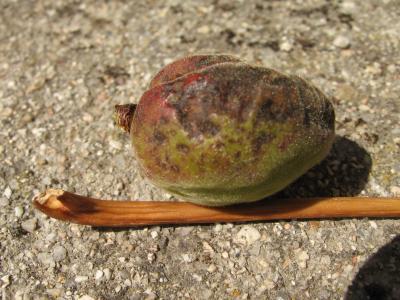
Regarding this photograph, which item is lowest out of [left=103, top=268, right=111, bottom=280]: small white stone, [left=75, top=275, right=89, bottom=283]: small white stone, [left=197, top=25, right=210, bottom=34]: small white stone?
[left=103, top=268, right=111, bottom=280]: small white stone

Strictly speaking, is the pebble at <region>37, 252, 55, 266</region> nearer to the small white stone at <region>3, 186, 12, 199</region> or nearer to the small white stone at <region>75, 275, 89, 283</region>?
the small white stone at <region>75, 275, 89, 283</region>

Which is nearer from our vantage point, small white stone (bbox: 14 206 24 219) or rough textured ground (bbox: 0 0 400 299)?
rough textured ground (bbox: 0 0 400 299)

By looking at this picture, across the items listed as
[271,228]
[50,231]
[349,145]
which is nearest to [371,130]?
[349,145]

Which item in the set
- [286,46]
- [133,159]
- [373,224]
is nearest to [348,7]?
[286,46]

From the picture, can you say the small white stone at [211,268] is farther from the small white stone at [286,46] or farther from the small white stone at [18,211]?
the small white stone at [286,46]

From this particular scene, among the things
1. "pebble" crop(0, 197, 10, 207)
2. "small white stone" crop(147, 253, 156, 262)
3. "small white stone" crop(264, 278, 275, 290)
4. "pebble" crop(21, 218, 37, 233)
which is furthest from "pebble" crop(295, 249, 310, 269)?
"pebble" crop(0, 197, 10, 207)

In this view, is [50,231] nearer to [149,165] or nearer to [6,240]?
[6,240]

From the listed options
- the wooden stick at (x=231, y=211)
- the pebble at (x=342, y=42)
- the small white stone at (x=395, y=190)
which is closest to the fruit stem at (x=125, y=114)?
the wooden stick at (x=231, y=211)
